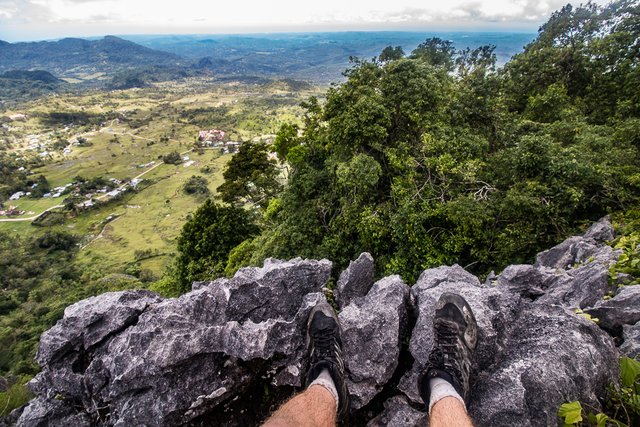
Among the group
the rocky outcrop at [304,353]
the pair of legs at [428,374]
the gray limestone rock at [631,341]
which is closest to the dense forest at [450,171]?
the gray limestone rock at [631,341]

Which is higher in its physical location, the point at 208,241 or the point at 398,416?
the point at 398,416

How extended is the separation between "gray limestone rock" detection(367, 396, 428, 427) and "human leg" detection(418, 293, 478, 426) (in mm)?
514

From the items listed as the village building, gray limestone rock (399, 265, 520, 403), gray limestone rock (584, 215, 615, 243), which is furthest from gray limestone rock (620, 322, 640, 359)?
the village building

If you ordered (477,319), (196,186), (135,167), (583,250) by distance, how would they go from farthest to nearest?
(135,167)
(196,186)
(583,250)
(477,319)

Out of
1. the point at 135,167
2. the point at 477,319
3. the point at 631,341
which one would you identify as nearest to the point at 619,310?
the point at 631,341

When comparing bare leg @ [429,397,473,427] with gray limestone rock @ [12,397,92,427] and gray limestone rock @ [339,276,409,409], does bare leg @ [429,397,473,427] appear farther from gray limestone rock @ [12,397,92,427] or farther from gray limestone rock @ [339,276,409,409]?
gray limestone rock @ [12,397,92,427]

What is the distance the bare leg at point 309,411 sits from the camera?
410cm

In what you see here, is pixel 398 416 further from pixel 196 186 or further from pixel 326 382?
pixel 196 186

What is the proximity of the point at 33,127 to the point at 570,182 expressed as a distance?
251 meters

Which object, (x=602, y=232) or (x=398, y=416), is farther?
(x=602, y=232)

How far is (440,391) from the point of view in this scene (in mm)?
4539

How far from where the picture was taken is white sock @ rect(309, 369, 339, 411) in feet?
15.8

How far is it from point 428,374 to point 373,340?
4.08 feet

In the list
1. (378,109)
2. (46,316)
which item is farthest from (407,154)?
(46,316)
